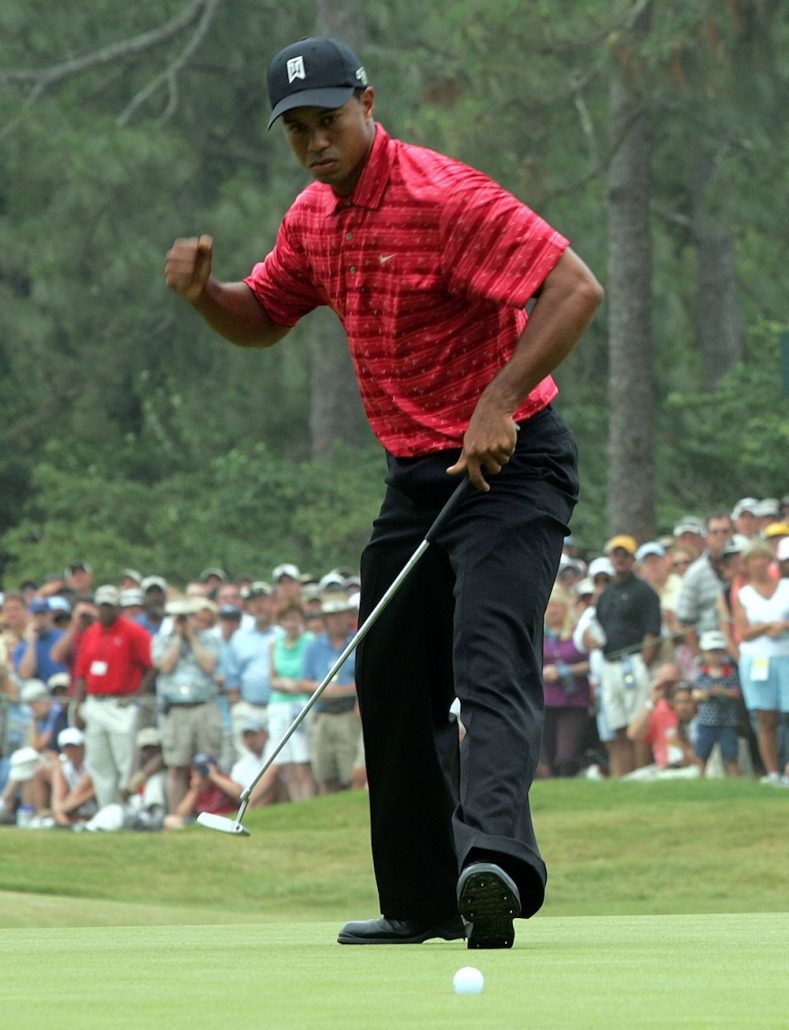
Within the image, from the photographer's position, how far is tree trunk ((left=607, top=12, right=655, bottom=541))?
77.4ft

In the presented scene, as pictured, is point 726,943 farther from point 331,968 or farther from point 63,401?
point 63,401

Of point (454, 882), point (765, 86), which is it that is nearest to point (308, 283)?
point (454, 882)

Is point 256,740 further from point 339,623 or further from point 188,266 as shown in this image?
point 188,266

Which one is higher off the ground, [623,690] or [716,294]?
[716,294]

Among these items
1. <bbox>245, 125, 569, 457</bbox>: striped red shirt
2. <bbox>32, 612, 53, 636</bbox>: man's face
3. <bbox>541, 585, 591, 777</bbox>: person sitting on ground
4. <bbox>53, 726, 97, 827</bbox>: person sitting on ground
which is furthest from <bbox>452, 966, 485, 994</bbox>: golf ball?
<bbox>32, 612, 53, 636</bbox>: man's face

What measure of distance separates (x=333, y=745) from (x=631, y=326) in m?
9.60

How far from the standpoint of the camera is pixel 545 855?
13422 millimetres

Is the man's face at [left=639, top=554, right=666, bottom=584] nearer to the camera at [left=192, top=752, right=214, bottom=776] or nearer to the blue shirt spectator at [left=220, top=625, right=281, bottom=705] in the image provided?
the blue shirt spectator at [left=220, top=625, right=281, bottom=705]

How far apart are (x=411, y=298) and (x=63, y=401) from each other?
95.7ft

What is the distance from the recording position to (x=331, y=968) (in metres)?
4.21

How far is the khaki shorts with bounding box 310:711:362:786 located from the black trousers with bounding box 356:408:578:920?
9762 mm

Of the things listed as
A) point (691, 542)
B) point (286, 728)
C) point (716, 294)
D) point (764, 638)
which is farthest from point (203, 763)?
point (716, 294)

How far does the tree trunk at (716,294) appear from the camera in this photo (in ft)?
98.4

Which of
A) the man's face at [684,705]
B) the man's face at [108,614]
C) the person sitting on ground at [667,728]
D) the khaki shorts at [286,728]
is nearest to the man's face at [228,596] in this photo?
the man's face at [108,614]
